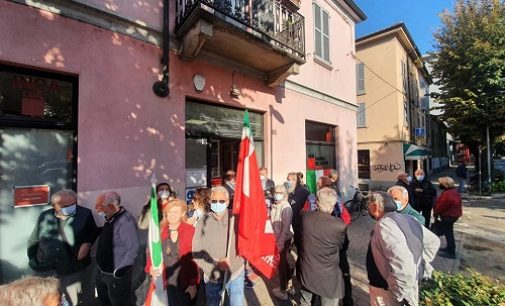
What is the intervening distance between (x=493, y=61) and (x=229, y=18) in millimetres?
14067

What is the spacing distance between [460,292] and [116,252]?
3.70 m

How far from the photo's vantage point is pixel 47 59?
3.75 metres

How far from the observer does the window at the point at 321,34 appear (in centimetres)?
909

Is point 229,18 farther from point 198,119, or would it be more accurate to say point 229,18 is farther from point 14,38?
point 14,38

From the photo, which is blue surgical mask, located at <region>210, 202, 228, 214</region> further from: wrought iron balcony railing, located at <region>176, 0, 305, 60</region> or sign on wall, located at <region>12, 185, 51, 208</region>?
wrought iron balcony railing, located at <region>176, 0, 305, 60</region>

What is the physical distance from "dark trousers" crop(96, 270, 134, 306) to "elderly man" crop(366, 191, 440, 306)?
277 cm

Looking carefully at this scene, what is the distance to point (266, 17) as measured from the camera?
6.49 metres

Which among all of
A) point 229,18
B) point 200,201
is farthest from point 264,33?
point 200,201

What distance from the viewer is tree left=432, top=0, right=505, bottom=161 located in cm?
1273

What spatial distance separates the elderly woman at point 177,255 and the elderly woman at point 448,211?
542cm

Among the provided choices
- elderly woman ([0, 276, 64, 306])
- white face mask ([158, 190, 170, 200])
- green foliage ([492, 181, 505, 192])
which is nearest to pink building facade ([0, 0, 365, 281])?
white face mask ([158, 190, 170, 200])

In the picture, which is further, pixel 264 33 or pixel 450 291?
pixel 264 33

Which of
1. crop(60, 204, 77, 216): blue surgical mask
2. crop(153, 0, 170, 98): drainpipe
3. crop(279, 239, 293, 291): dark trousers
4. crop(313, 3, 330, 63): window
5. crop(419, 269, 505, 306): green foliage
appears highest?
crop(313, 3, 330, 63): window

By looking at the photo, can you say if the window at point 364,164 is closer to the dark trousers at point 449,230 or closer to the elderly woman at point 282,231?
the dark trousers at point 449,230
